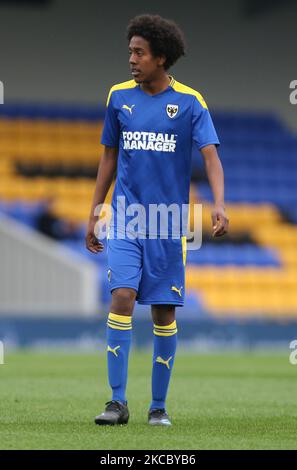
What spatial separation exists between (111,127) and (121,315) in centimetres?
101

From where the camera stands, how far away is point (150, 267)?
600 cm

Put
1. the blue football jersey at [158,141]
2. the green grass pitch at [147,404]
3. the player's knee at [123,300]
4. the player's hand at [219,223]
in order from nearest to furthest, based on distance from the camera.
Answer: the green grass pitch at [147,404], the player's hand at [219,223], the player's knee at [123,300], the blue football jersey at [158,141]

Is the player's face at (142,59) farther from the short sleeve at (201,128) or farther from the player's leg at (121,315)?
the player's leg at (121,315)

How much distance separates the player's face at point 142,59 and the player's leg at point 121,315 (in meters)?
0.89

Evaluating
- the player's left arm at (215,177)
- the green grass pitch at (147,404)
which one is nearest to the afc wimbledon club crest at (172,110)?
the player's left arm at (215,177)

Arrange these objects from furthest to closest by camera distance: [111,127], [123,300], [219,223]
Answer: [111,127] < [123,300] < [219,223]

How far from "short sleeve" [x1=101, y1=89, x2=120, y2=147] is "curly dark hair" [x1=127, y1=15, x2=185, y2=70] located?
0.36m

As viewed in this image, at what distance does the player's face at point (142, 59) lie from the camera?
19.6 ft

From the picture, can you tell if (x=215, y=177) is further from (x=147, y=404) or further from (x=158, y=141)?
(x=147, y=404)

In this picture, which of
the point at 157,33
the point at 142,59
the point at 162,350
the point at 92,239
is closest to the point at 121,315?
the point at 162,350

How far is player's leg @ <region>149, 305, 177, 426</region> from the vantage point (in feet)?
20.0

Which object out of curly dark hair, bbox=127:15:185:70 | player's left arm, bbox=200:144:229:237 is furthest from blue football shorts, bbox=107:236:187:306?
curly dark hair, bbox=127:15:185:70

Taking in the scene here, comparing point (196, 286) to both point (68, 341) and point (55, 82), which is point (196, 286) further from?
point (55, 82)

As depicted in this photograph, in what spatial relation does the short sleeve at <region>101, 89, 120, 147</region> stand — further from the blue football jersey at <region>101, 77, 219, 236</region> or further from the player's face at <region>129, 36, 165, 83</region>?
the player's face at <region>129, 36, 165, 83</region>
